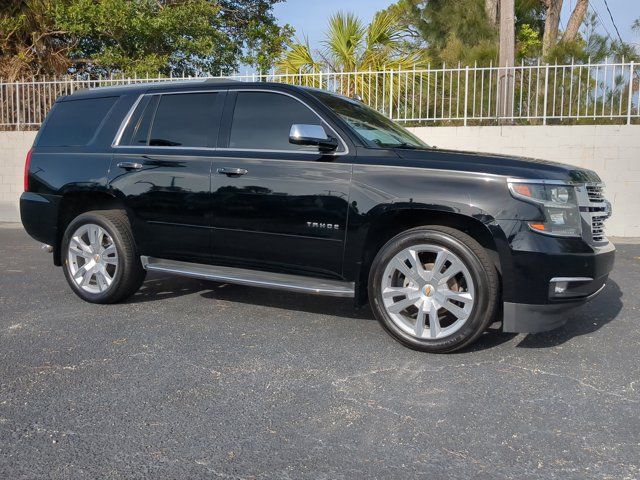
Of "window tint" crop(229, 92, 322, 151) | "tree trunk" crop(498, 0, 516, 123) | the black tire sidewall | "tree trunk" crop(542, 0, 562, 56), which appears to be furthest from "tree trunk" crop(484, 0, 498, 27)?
the black tire sidewall

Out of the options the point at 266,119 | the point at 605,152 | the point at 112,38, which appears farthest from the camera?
the point at 112,38

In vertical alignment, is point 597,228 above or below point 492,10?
below

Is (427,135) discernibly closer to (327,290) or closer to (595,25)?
(327,290)

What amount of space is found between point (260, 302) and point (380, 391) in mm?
2292

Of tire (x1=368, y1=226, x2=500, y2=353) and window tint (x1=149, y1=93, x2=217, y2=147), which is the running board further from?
window tint (x1=149, y1=93, x2=217, y2=147)

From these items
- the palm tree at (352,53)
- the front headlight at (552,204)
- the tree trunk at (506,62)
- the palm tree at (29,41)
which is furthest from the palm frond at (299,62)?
the front headlight at (552,204)

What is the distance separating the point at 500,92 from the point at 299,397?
8253 mm

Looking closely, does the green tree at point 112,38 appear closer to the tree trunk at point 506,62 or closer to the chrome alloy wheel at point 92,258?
the tree trunk at point 506,62

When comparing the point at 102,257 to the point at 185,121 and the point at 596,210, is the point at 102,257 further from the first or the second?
the point at 596,210

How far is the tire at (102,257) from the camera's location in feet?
17.6

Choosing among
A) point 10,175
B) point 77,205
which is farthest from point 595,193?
point 10,175

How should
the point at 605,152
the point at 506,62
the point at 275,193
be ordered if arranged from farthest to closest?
1. the point at 506,62
2. the point at 605,152
3. the point at 275,193

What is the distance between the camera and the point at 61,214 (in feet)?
18.8

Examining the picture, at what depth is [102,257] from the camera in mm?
5504
